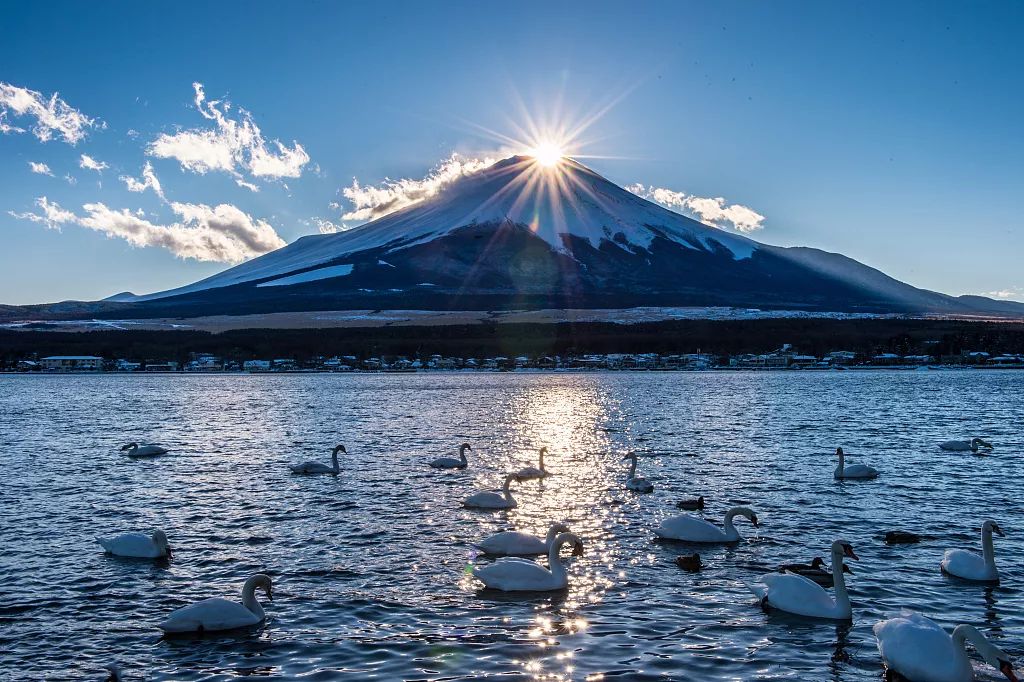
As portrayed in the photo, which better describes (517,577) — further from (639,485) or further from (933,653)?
(639,485)

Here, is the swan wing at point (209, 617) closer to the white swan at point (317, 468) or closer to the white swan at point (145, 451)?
the white swan at point (317, 468)

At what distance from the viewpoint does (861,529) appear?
1958 centimetres

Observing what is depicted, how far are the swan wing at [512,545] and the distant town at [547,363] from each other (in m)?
103

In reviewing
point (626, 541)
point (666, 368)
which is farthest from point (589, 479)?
point (666, 368)

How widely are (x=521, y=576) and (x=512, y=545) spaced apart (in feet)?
7.50

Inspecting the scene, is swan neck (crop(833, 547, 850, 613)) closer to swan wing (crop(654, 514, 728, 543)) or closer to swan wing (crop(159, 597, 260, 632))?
swan wing (crop(654, 514, 728, 543))

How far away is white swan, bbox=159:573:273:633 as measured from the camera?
13.0 metres

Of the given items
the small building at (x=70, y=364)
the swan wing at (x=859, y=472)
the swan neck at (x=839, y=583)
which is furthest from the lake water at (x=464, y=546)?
the small building at (x=70, y=364)

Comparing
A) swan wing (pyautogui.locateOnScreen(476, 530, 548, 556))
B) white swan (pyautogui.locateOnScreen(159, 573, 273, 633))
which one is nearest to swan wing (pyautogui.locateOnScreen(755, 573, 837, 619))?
swan wing (pyautogui.locateOnScreen(476, 530, 548, 556))

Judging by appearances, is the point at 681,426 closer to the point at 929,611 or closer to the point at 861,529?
the point at 861,529

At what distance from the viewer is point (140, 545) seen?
17.3 m

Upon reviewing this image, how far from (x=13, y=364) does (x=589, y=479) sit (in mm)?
126758

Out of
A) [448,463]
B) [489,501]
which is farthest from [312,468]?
[489,501]

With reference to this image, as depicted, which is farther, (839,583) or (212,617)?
(839,583)
